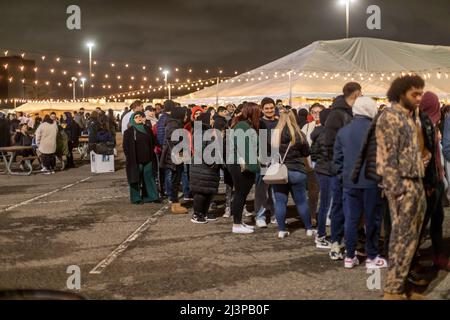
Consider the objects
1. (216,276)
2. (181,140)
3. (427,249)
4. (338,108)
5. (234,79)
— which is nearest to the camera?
(216,276)

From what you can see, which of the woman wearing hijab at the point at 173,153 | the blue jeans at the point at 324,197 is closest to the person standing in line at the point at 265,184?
the blue jeans at the point at 324,197

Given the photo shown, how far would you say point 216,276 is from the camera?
514cm

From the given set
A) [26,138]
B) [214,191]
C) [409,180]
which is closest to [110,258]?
[214,191]

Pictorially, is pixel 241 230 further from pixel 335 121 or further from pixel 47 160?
pixel 47 160

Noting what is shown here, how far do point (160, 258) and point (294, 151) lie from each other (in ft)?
6.83

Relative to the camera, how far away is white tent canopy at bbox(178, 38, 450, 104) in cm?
1889

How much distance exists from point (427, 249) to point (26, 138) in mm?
13820

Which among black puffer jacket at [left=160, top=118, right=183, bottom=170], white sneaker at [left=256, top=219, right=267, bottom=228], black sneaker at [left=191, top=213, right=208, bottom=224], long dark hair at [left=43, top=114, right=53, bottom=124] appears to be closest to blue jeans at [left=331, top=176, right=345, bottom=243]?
white sneaker at [left=256, top=219, right=267, bottom=228]

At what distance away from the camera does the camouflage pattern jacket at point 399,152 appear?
13.4 feet

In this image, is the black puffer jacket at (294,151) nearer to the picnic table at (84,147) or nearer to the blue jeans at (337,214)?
the blue jeans at (337,214)

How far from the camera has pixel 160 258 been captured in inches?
230

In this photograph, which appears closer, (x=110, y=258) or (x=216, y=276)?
(x=216, y=276)

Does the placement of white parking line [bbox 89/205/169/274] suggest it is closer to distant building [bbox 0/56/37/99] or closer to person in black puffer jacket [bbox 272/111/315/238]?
person in black puffer jacket [bbox 272/111/315/238]
